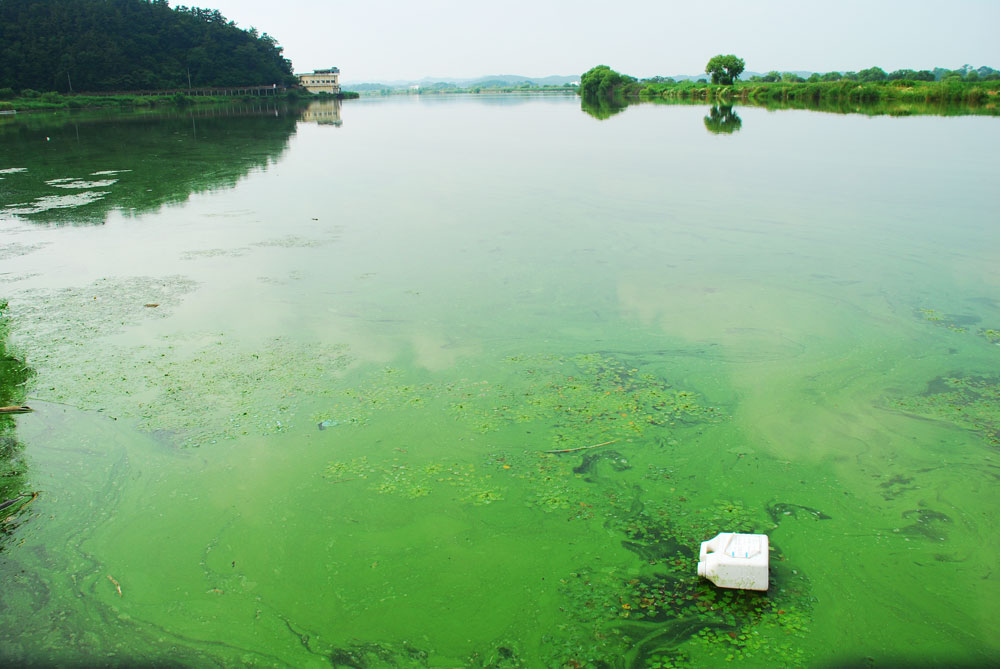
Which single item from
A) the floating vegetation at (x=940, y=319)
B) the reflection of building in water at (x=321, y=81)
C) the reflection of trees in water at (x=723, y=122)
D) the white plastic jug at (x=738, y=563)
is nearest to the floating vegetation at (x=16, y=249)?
the white plastic jug at (x=738, y=563)

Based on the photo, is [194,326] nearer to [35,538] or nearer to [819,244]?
[35,538]

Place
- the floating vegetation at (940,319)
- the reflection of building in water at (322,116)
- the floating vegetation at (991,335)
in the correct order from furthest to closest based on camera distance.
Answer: the reflection of building in water at (322,116) → the floating vegetation at (940,319) → the floating vegetation at (991,335)

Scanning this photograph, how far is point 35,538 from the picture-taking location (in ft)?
8.75

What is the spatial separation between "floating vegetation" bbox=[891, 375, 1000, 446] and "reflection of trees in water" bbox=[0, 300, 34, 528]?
431cm

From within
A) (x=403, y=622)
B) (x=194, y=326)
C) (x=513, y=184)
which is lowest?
(x=403, y=622)

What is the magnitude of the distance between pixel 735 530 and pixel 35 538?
281 centimetres

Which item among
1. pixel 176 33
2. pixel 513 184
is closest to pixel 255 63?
pixel 176 33

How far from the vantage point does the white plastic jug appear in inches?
87.1

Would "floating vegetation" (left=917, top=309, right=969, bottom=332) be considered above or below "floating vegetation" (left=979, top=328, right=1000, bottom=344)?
above

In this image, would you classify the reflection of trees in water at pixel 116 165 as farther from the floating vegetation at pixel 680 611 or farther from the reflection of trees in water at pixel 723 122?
the reflection of trees in water at pixel 723 122

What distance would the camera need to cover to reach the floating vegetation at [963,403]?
3309 mm

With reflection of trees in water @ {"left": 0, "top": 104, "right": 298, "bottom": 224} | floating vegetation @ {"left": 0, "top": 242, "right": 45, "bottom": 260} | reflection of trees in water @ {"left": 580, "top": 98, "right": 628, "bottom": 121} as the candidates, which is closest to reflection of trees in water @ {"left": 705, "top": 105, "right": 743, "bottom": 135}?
reflection of trees in water @ {"left": 580, "top": 98, "right": 628, "bottom": 121}

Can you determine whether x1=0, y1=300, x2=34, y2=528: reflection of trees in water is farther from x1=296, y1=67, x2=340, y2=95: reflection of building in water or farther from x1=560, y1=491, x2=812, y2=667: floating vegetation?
x1=296, y1=67, x2=340, y2=95: reflection of building in water

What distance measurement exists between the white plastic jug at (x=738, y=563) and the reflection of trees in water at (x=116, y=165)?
791cm
